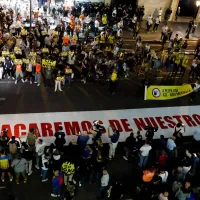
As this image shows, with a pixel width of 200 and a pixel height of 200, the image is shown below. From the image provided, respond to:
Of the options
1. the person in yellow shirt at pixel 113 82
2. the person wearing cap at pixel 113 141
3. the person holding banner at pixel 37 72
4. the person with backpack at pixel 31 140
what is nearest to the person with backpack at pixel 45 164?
the person with backpack at pixel 31 140

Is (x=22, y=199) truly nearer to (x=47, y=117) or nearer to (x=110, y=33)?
(x=47, y=117)

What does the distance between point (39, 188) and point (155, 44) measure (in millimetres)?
17412

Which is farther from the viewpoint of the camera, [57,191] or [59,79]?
[59,79]

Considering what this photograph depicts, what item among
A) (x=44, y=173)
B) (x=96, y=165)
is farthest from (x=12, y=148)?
(x=96, y=165)

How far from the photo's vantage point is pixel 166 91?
1838 centimetres

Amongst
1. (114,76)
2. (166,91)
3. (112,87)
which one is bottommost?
(112,87)

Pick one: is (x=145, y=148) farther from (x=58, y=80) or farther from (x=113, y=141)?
(x=58, y=80)

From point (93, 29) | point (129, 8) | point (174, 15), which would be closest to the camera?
point (93, 29)

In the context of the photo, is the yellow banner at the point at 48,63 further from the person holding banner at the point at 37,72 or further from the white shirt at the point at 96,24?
the white shirt at the point at 96,24

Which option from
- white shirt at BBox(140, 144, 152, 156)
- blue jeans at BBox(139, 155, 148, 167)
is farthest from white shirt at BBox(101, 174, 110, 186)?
blue jeans at BBox(139, 155, 148, 167)

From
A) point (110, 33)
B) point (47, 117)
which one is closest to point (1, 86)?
point (47, 117)

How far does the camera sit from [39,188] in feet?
40.0

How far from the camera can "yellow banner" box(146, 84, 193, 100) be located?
18.1 metres

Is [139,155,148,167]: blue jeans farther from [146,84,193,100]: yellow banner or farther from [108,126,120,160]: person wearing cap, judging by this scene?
[146,84,193,100]: yellow banner
